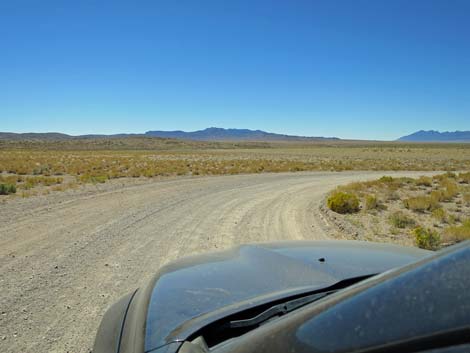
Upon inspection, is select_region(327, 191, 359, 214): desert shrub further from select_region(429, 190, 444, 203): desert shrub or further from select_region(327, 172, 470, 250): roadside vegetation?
select_region(429, 190, 444, 203): desert shrub

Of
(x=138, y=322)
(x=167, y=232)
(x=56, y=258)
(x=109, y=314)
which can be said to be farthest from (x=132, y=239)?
(x=138, y=322)

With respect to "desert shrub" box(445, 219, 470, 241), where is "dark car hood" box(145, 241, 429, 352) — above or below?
above

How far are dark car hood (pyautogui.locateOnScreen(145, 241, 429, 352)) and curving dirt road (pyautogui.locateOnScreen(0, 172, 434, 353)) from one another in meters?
1.80

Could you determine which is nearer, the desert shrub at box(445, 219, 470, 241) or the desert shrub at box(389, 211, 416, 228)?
the desert shrub at box(445, 219, 470, 241)

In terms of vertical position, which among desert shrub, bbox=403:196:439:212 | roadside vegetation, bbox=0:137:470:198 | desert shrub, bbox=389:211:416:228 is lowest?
desert shrub, bbox=389:211:416:228

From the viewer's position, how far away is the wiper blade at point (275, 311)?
5.81ft

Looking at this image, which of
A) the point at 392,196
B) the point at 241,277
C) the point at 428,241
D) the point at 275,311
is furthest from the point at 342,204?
the point at 275,311

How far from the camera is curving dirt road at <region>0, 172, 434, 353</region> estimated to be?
13.5ft

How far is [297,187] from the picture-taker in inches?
698

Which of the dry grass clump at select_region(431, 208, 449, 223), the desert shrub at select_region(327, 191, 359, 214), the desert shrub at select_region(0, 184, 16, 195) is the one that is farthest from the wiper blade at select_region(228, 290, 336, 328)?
the desert shrub at select_region(0, 184, 16, 195)

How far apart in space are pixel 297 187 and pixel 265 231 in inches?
378

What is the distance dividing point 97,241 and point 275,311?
253 inches

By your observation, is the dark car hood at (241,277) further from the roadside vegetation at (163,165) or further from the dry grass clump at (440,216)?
the roadside vegetation at (163,165)

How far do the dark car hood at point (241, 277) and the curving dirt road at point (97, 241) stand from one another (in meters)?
1.80
